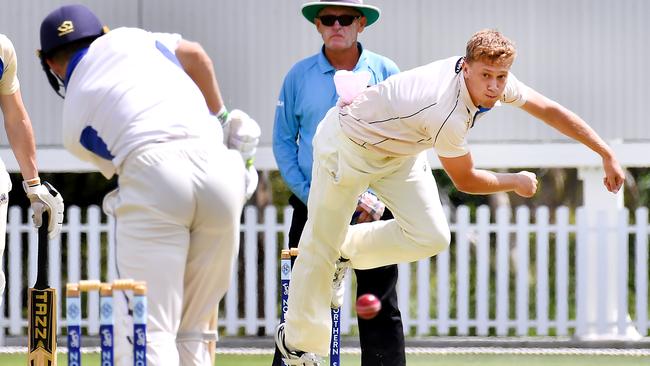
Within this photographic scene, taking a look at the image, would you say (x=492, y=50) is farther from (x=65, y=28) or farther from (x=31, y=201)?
(x=31, y=201)

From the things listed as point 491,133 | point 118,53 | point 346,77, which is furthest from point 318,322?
point 491,133

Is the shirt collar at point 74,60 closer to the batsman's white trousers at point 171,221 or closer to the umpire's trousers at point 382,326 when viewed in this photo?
the batsman's white trousers at point 171,221

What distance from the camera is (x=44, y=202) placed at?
20.1ft

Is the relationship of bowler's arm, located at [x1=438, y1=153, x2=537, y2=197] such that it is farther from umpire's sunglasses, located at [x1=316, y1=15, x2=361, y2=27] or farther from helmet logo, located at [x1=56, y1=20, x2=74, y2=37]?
helmet logo, located at [x1=56, y1=20, x2=74, y2=37]

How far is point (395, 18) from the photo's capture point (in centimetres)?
946

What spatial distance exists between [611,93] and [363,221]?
11.2ft

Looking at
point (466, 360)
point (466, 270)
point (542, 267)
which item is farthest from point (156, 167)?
point (542, 267)

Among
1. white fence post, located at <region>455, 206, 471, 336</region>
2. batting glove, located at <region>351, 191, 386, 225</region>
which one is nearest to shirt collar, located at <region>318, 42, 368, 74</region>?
batting glove, located at <region>351, 191, 386, 225</region>

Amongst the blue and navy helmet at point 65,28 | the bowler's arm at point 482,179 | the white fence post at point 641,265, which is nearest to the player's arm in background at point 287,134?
the bowler's arm at point 482,179

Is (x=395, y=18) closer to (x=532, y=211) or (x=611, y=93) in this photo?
(x=611, y=93)

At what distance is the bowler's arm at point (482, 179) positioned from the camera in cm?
575

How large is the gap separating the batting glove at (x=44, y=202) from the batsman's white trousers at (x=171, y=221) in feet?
4.73

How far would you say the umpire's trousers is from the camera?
21.3 ft

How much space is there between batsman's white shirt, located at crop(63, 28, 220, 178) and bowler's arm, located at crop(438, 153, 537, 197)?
4.38 ft
